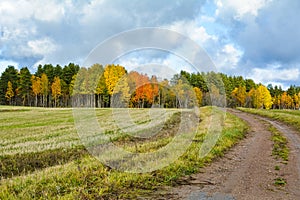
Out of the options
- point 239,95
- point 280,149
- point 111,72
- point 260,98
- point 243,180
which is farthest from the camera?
point 239,95

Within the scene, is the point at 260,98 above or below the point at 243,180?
above

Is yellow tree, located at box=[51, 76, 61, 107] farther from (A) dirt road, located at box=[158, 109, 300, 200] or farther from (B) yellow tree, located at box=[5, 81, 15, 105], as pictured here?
(A) dirt road, located at box=[158, 109, 300, 200]

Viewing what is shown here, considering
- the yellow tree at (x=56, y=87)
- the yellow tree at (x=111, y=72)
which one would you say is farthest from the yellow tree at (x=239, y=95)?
the yellow tree at (x=111, y=72)

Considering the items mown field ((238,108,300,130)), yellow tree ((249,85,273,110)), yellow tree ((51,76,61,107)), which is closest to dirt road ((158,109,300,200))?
mown field ((238,108,300,130))

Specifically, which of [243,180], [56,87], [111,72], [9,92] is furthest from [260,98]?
[243,180]

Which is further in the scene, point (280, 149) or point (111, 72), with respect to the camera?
point (280, 149)

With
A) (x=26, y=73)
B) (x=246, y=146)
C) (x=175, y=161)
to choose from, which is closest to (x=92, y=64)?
(x=175, y=161)

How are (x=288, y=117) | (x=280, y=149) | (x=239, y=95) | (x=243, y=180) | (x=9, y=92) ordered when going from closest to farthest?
(x=243, y=180) < (x=280, y=149) < (x=288, y=117) < (x=9, y=92) < (x=239, y=95)

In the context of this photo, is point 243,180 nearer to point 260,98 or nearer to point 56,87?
point 56,87

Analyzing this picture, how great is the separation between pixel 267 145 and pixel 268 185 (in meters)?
7.75

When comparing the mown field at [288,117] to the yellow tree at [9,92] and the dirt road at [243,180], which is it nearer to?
the dirt road at [243,180]

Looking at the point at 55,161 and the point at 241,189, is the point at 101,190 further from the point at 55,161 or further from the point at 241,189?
the point at 55,161

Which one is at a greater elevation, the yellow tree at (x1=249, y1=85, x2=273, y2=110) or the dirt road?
the yellow tree at (x1=249, y1=85, x2=273, y2=110)

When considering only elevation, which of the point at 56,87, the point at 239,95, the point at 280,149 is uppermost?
the point at 56,87
